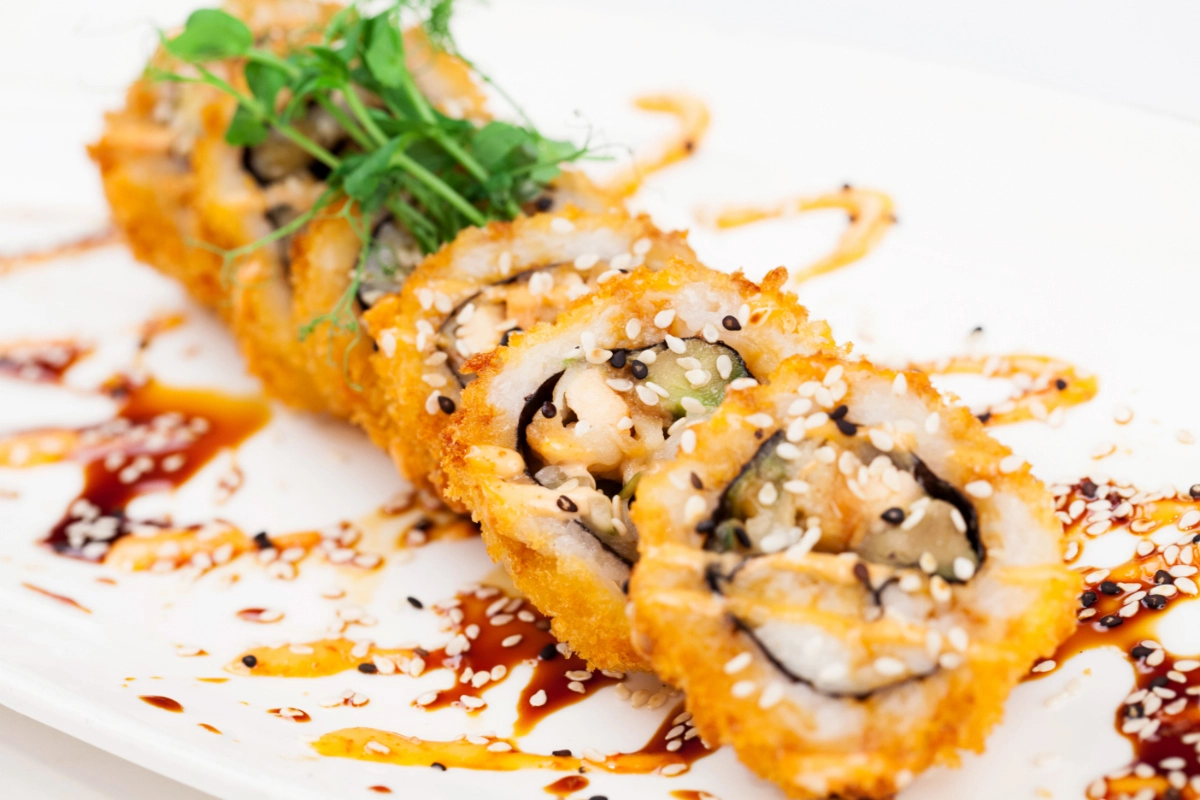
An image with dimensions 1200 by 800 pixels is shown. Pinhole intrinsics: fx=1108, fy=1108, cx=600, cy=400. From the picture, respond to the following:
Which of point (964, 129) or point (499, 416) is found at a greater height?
point (964, 129)

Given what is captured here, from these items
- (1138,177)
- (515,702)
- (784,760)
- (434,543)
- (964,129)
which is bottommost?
(784,760)

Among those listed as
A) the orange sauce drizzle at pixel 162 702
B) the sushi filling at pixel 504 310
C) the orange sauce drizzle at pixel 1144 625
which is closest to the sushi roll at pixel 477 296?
the sushi filling at pixel 504 310

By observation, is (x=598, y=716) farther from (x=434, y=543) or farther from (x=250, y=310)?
(x=250, y=310)

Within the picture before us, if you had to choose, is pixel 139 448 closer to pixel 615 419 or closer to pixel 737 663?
pixel 615 419

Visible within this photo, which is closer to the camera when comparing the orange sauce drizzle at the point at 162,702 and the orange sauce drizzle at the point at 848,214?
the orange sauce drizzle at the point at 162,702

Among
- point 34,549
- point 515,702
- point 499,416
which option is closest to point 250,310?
point 34,549

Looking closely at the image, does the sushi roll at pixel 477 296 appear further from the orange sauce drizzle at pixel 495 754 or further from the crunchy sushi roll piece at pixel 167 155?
the crunchy sushi roll piece at pixel 167 155
